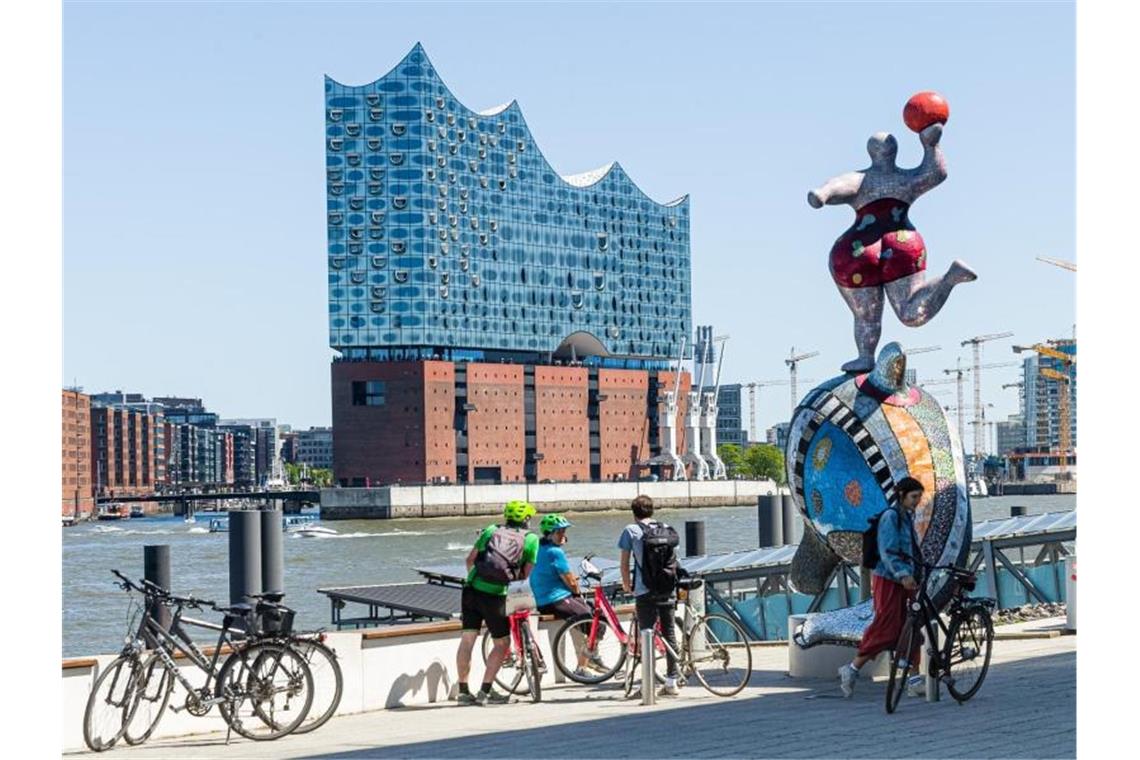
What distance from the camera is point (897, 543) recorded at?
37.2ft

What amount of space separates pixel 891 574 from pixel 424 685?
3205 millimetres

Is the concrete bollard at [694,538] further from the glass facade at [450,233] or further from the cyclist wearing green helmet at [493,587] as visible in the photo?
the glass facade at [450,233]

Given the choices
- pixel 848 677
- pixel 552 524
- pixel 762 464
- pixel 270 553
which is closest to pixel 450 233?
pixel 762 464

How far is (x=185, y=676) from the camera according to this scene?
35.7 ft

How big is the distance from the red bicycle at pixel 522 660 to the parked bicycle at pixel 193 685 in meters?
1.86

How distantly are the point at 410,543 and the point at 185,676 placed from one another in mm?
73750

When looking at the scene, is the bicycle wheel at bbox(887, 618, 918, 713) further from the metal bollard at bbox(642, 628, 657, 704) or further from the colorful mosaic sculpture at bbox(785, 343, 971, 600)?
the colorful mosaic sculpture at bbox(785, 343, 971, 600)

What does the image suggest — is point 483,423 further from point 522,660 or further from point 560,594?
point 522,660

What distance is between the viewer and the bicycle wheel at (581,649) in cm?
1300

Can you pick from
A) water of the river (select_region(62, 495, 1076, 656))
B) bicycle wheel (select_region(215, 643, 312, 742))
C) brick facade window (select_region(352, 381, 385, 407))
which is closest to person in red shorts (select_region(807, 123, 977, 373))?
bicycle wheel (select_region(215, 643, 312, 742))

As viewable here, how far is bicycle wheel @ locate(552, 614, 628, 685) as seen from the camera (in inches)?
512

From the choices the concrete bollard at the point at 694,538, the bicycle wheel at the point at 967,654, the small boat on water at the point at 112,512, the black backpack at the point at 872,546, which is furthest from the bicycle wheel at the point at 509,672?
the small boat on water at the point at 112,512

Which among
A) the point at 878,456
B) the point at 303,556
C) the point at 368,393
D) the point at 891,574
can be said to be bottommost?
the point at 303,556
